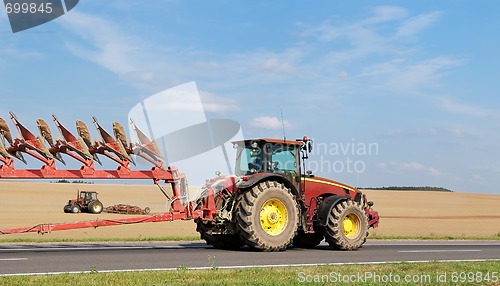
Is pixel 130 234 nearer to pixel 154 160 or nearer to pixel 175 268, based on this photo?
pixel 154 160

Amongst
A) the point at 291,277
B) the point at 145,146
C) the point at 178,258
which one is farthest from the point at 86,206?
the point at 291,277

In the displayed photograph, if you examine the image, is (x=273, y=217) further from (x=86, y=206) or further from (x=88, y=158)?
(x=86, y=206)

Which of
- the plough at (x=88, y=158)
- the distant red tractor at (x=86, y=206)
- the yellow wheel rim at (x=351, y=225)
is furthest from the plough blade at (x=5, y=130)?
the distant red tractor at (x=86, y=206)

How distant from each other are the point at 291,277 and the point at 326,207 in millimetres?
6021

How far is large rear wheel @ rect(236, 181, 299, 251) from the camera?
14406 millimetres

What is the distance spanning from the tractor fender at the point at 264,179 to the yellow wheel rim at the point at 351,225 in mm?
1716

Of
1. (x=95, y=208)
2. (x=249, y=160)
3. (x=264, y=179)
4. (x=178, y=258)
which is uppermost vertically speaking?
(x=249, y=160)

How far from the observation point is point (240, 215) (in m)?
14.5

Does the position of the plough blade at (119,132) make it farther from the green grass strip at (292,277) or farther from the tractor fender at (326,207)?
the tractor fender at (326,207)

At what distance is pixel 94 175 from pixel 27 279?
5282 millimetres

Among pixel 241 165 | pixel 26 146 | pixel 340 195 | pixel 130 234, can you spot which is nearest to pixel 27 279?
pixel 26 146

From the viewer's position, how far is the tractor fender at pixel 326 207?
51.1ft

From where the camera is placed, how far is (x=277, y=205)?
15.1m

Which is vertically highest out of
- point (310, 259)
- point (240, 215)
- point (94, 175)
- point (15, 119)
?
point (15, 119)
